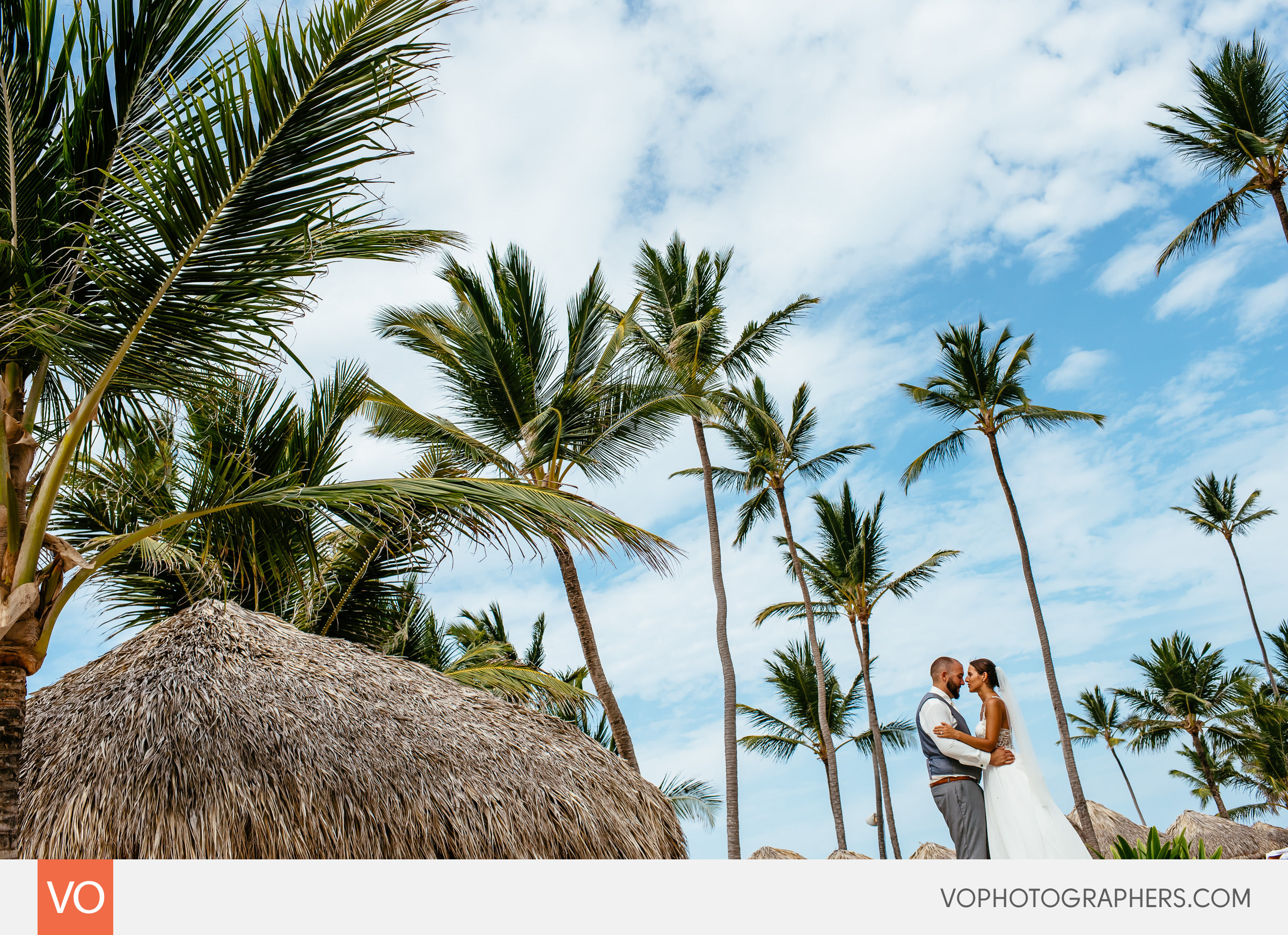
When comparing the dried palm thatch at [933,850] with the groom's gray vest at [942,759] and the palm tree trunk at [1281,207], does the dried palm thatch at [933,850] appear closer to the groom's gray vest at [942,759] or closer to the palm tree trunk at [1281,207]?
the palm tree trunk at [1281,207]

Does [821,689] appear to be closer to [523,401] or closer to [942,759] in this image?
[523,401]

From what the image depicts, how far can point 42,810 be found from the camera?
595 centimetres

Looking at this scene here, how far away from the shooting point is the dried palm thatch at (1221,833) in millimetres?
23734

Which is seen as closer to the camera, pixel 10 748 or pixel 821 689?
pixel 10 748

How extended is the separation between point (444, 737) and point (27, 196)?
16.2 ft

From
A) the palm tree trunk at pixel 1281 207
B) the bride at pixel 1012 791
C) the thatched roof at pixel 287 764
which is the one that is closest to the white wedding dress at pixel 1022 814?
the bride at pixel 1012 791

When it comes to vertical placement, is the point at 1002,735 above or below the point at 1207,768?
below

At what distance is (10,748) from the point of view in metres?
4.34

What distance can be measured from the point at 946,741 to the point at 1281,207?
17122mm

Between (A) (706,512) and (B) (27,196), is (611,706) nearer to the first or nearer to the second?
(A) (706,512)

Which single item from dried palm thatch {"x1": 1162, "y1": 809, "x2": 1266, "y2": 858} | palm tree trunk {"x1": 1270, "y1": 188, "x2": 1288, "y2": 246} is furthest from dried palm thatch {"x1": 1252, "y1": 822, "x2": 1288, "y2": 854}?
palm tree trunk {"x1": 1270, "y1": 188, "x2": 1288, "y2": 246}
